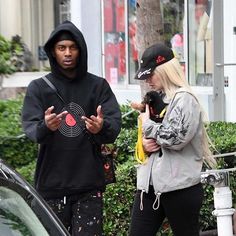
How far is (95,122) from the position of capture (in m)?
4.46

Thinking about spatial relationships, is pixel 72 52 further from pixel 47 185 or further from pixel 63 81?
→ pixel 47 185

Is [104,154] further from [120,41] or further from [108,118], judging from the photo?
[120,41]

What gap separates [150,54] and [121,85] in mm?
8976

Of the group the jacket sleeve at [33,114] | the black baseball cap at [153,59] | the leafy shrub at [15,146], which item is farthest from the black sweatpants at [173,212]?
the leafy shrub at [15,146]

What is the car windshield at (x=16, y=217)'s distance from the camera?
3.24 meters

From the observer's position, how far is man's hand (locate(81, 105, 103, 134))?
14.6ft

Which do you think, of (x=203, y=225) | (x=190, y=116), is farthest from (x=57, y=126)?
(x=203, y=225)

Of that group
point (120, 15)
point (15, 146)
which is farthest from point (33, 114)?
point (120, 15)

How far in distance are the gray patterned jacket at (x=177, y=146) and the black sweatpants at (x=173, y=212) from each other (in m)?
0.07

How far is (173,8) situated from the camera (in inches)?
487

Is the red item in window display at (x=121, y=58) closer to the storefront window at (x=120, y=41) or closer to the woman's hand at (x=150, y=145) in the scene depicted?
the storefront window at (x=120, y=41)

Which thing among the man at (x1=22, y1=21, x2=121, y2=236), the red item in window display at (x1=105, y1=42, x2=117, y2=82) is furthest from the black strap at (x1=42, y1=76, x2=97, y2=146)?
the red item in window display at (x1=105, y1=42, x2=117, y2=82)

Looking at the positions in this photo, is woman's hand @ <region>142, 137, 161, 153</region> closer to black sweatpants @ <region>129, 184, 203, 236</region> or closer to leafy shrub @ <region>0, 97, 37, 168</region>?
black sweatpants @ <region>129, 184, 203, 236</region>

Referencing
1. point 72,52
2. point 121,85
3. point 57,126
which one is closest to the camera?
point 57,126
